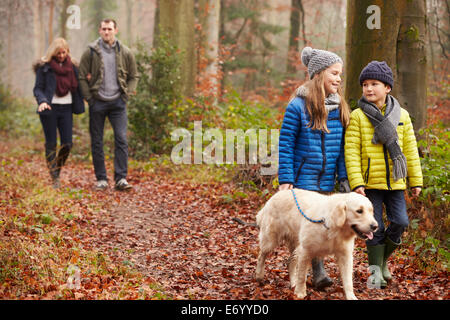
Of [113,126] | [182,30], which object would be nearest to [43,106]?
[113,126]

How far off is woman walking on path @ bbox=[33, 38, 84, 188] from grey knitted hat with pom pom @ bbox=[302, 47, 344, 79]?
5281 millimetres

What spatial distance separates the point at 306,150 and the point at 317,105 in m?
0.44

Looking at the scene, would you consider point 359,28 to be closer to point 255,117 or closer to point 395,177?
point 395,177

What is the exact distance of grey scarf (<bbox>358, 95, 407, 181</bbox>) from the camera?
428 cm

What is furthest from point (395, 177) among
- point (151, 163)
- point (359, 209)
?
point (151, 163)

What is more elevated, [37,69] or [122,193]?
[37,69]

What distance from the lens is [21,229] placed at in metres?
5.62

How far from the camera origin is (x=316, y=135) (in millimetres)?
4352

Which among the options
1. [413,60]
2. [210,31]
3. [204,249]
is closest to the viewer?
[204,249]

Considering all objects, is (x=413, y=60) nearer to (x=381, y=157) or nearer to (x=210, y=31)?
(x=381, y=157)

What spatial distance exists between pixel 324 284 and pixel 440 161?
267cm

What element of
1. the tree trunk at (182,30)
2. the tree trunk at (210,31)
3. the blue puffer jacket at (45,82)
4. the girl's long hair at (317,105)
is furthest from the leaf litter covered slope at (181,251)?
the tree trunk at (210,31)

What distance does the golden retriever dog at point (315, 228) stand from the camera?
361cm
